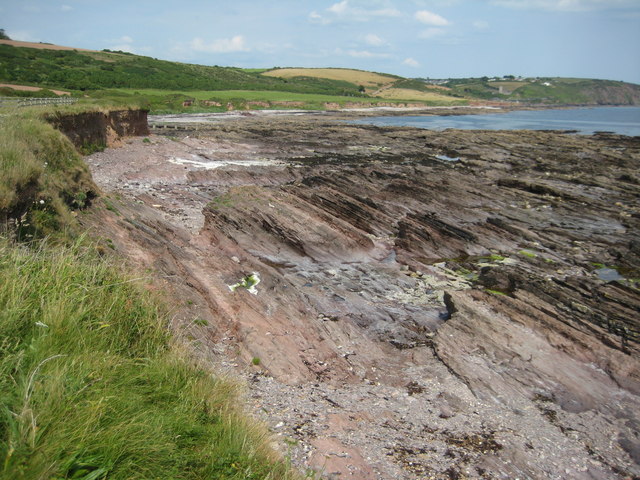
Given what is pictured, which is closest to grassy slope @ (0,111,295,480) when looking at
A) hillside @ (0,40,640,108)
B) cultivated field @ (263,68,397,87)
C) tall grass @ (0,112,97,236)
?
tall grass @ (0,112,97,236)

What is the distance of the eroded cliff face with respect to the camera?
23.9m

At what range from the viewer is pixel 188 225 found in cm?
Answer: 1842

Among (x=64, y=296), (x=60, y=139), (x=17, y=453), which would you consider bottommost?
(x=17, y=453)

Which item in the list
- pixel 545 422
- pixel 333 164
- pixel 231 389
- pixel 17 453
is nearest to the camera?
pixel 17 453

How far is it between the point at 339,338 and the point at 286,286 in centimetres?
280

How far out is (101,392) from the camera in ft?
15.1

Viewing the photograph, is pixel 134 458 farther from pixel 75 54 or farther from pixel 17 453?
pixel 75 54

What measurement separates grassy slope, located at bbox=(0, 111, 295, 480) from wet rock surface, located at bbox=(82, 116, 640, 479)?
130cm

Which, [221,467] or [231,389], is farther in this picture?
[231,389]

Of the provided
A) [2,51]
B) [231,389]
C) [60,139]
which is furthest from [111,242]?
[2,51]

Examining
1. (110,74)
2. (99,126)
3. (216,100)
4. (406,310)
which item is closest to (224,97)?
(216,100)

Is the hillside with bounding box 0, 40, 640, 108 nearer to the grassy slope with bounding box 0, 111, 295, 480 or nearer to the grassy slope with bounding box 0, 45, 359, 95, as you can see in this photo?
the grassy slope with bounding box 0, 45, 359, 95

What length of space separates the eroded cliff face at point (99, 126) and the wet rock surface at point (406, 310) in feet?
4.47

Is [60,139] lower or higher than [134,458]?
higher
